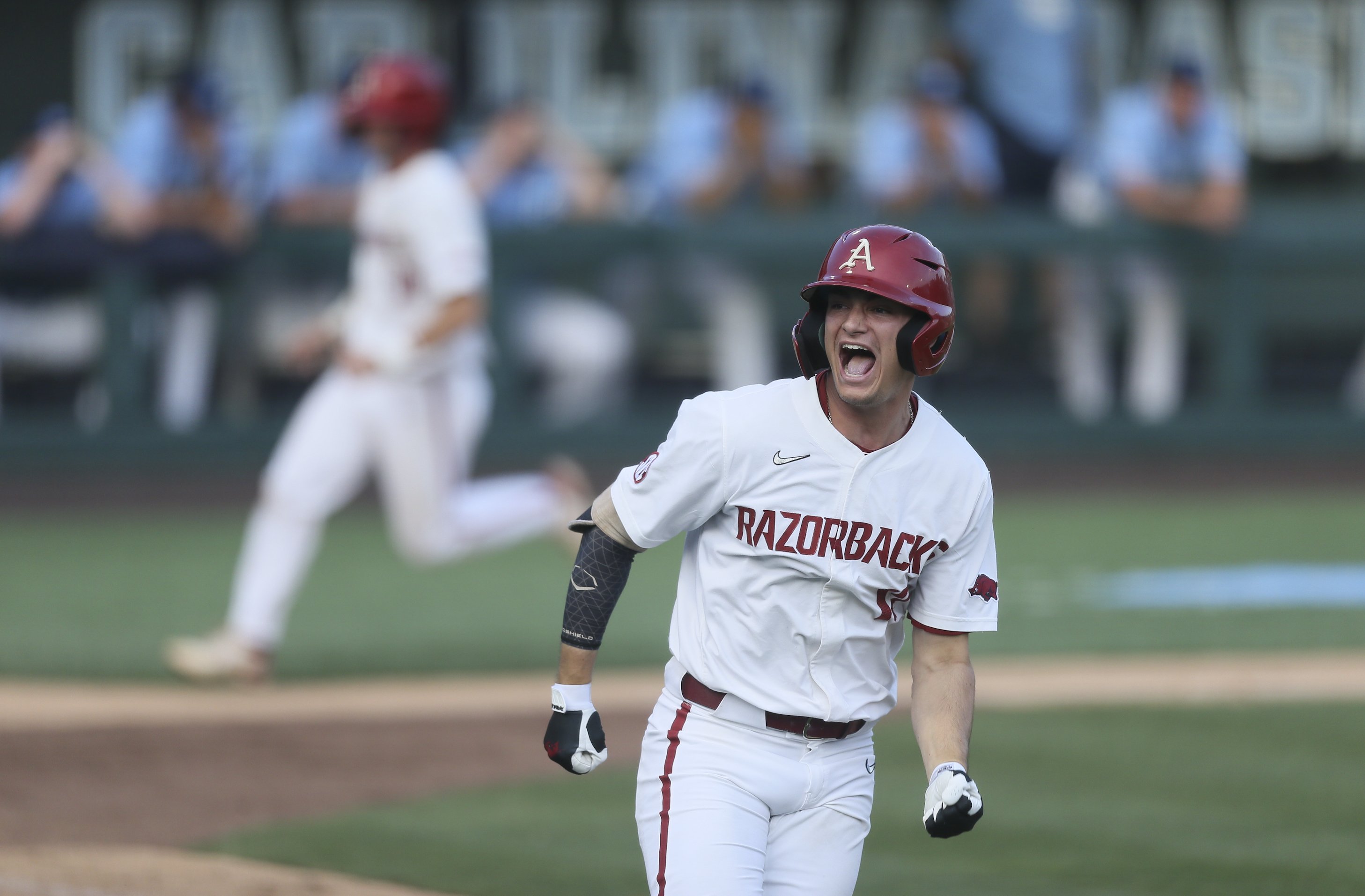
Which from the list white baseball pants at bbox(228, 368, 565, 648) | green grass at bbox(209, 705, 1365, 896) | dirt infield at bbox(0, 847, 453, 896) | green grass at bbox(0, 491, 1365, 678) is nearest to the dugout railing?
green grass at bbox(0, 491, 1365, 678)

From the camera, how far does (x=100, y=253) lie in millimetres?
10805

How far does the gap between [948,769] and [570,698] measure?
0.66 m

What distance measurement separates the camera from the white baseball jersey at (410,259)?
670 centimetres

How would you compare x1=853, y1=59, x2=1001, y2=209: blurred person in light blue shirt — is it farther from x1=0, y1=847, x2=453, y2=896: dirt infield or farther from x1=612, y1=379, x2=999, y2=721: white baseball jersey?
x1=612, y1=379, x2=999, y2=721: white baseball jersey

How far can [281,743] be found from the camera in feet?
19.8

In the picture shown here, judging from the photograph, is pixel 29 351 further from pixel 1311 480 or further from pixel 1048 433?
pixel 1311 480

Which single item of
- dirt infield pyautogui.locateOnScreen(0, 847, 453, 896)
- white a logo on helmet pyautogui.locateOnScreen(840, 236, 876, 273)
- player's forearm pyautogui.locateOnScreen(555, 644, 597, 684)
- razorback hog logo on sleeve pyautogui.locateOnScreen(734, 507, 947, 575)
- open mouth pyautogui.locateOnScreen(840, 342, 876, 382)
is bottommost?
dirt infield pyautogui.locateOnScreen(0, 847, 453, 896)

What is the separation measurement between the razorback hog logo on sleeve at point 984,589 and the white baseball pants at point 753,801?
0.34 metres

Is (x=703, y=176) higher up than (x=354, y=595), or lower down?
higher up

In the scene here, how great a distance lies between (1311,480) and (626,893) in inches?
359

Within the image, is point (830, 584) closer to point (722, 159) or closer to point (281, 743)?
point (281, 743)

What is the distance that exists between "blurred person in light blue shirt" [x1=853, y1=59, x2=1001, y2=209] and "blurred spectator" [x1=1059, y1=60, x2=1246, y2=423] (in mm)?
913

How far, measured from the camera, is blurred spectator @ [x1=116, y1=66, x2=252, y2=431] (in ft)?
Result: 34.9

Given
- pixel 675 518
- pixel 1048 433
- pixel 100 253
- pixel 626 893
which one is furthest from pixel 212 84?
pixel 675 518
